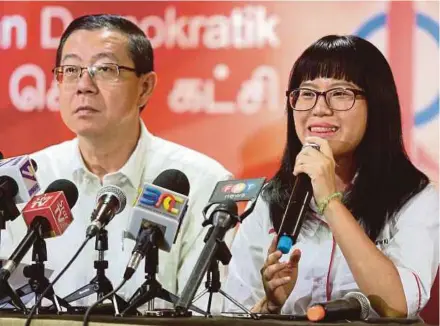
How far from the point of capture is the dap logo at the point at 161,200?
2098 mm

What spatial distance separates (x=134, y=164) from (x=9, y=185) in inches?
40.0

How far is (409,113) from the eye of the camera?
3221mm

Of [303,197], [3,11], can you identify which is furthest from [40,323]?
[3,11]

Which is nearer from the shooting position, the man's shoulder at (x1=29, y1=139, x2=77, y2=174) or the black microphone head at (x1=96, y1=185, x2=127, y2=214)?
the black microphone head at (x1=96, y1=185, x2=127, y2=214)

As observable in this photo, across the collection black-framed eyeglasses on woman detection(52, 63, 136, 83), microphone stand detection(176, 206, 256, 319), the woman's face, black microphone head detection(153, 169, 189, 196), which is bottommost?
microphone stand detection(176, 206, 256, 319)

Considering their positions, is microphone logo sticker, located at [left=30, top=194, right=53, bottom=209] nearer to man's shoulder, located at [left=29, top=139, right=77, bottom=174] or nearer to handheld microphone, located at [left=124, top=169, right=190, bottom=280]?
handheld microphone, located at [left=124, top=169, right=190, bottom=280]

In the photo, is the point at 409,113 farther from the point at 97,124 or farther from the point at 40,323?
the point at 40,323

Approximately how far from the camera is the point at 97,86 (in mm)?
3283

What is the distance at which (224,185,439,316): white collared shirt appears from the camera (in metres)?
2.53

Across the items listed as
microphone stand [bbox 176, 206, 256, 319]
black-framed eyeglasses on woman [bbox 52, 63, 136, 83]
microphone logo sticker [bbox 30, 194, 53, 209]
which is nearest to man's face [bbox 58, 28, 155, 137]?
black-framed eyeglasses on woman [bbox 52, 63, 136, 83]

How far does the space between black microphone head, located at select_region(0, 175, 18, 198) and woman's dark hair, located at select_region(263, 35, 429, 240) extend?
0.99 m

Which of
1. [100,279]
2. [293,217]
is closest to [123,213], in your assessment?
[100,279]

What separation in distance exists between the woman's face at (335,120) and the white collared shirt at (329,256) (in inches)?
10.4

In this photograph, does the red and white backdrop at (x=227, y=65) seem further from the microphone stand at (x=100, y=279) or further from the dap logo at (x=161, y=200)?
the dap logo at (x=161, y=200)
